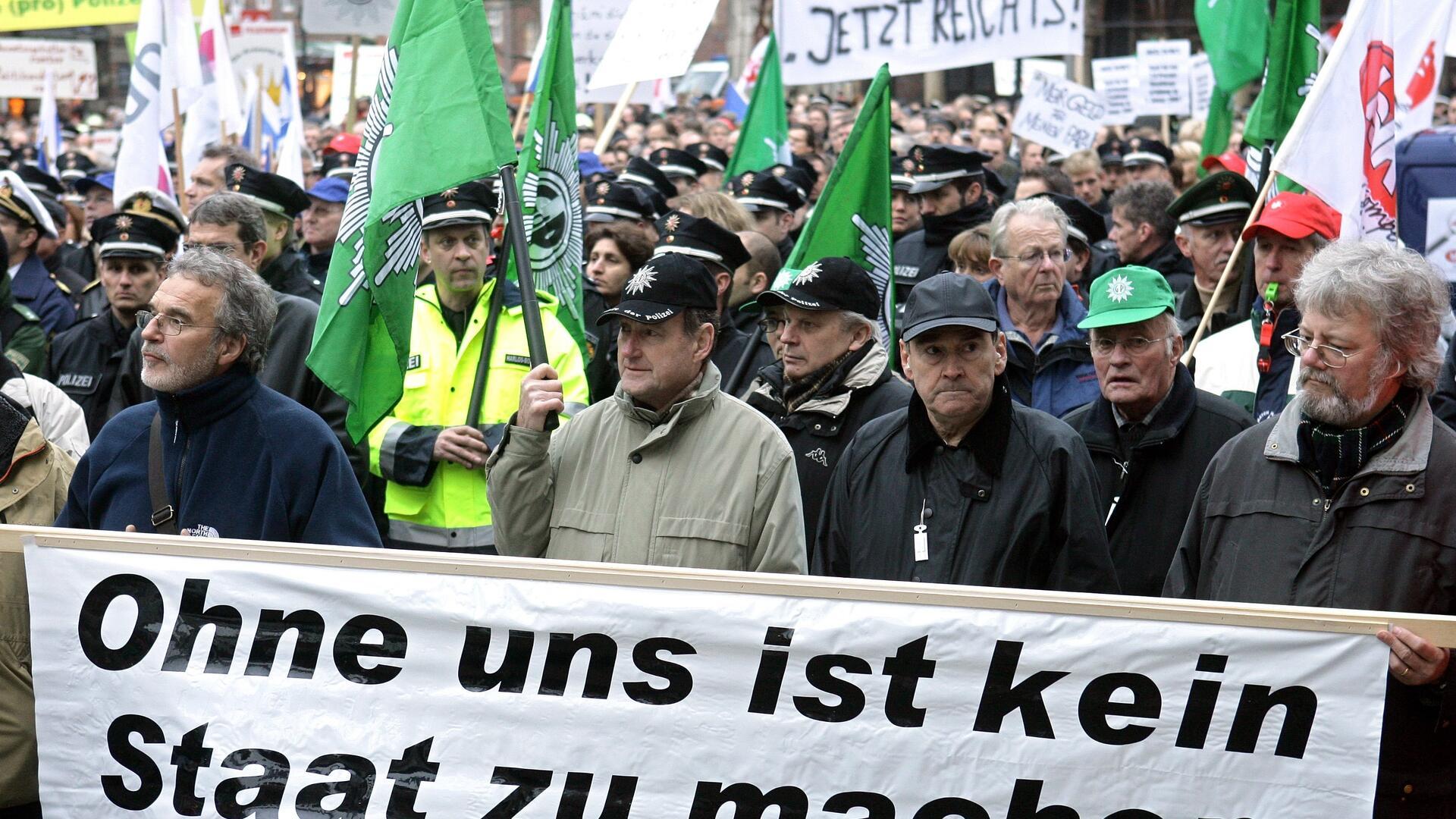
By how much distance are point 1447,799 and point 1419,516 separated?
23.9 inches

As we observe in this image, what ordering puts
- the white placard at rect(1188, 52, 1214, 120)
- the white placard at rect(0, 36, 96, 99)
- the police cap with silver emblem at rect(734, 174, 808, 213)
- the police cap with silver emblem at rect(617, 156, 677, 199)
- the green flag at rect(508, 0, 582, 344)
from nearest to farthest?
the green flag at rect(508, 0, 582, 344) < the police cap with silver emblem at rect(734, 174, 808, 213) < the police cap with silver emblem at rect(617, 156, 677, 199) < the white placard at rect(1188, 52, 1214, 120) < the white placard at rect(0, 36, 96, 99)

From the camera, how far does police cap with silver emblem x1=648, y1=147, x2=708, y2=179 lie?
12.1m

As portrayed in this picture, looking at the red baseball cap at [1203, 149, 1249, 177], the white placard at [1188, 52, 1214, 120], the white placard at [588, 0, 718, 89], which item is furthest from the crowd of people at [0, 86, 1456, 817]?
the white placard at [1188, 52, 1214, 120]

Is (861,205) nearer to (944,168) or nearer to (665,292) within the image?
(665,292)

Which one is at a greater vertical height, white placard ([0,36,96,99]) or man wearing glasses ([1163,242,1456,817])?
white placard ([0,36,96,99])

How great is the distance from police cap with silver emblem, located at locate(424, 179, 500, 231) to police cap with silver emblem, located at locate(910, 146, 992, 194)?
9.89ft

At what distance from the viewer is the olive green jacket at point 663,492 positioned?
4.11 metres

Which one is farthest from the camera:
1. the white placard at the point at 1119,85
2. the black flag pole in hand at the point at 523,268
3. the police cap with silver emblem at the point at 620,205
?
the white placard at the point at 1119,85

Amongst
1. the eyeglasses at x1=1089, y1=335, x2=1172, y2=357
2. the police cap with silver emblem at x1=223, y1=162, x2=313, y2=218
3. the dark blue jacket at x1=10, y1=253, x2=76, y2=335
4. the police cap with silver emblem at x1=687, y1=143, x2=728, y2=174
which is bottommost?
the dark blue jacket at x1=10, y1=253, x2=76, y2=335

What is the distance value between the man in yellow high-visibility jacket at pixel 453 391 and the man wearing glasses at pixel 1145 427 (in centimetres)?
162

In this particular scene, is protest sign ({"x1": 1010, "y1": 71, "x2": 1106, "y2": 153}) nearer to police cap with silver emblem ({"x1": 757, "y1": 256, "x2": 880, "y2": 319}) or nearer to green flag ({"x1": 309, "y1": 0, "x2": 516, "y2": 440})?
police cap with silver emblem ({"x1": 757, "y1": 256, "x2": 880, "y2": 319})

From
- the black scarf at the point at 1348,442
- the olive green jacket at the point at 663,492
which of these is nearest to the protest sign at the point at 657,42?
the olive green jacket at the point at 663,492

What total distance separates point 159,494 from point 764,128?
730cm

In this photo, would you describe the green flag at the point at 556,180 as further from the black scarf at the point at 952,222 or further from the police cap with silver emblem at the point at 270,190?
the black scarf at the point at 952,222
